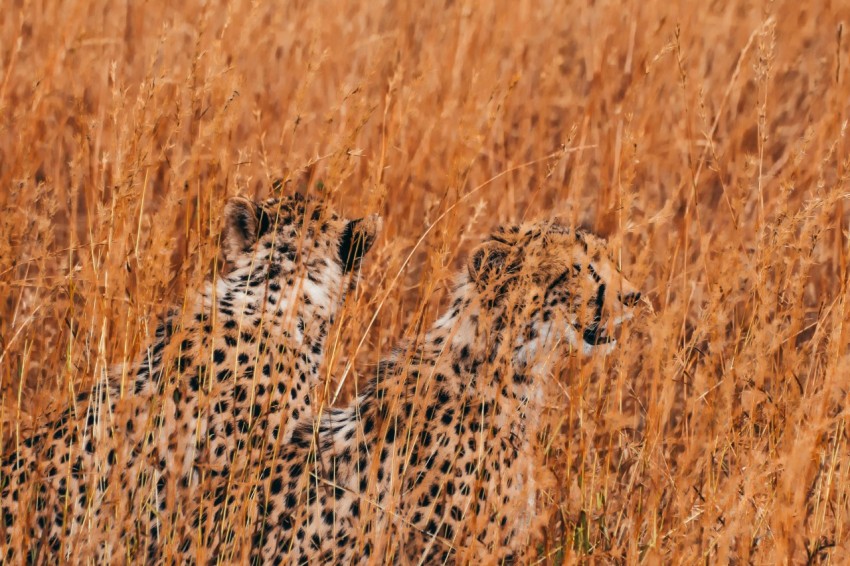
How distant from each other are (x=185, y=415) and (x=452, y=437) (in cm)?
64

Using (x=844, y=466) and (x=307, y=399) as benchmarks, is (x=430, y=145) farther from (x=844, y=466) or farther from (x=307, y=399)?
(x=844, y=466)

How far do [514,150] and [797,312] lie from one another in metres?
2.25

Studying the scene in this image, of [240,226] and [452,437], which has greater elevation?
[240,226]

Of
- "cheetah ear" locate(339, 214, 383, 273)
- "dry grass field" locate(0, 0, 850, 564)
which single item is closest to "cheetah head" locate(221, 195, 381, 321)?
"cheetah ear" locate(339, 214, 383, 273)

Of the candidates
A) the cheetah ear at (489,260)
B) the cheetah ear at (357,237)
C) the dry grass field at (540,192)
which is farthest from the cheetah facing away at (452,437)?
the cheetah ear at (357,237)

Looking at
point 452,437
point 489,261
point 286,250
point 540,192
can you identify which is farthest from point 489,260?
point 540,192

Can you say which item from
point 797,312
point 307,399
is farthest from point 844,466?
point 307,399

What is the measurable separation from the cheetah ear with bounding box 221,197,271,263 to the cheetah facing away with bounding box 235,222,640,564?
60 cm

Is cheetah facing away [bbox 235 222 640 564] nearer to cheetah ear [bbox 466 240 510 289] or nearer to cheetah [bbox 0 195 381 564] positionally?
cheetah ear [bbox 466 240 510 289]

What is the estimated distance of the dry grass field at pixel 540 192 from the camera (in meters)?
2.41

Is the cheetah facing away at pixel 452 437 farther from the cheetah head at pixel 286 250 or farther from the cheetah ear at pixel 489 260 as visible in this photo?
the cheetah head at pixel 286 250

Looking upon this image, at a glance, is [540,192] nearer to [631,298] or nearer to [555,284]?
[555,284]

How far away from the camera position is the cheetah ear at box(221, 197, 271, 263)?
10.5 feet

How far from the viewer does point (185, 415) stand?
279cm
